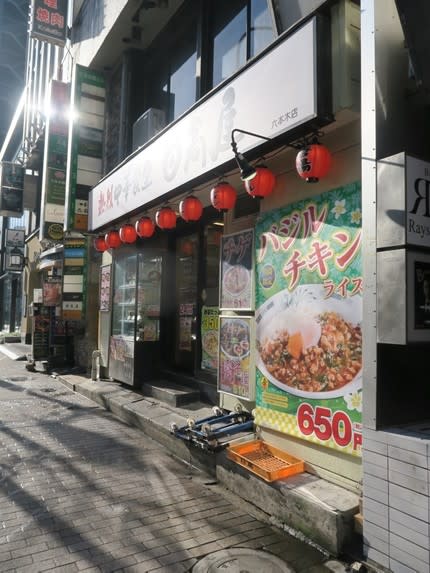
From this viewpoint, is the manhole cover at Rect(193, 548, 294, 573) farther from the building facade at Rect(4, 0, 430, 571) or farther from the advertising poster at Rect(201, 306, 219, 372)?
the advertising poster at Rect(201, 306, 219, 372)

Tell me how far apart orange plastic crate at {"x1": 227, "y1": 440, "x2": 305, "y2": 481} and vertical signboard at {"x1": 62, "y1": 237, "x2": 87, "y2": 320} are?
8269 millimetres

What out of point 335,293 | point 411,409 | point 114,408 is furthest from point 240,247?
point 114,408

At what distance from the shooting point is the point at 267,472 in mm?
4203

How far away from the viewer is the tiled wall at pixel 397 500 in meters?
2.96

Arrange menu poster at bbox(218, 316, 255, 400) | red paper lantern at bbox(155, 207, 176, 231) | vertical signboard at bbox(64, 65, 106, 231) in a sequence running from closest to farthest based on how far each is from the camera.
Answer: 1. menu poster at bbox(218, 316, 255, 400)
2. red paper lantern at bbox(155, 207, 176, 231)
3. vertical signboard at bbox(64, 65, 106, 231)

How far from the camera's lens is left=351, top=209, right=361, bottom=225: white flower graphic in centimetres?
401

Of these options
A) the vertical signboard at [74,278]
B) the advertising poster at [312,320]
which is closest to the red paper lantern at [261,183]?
the advertising poster at [312,320]

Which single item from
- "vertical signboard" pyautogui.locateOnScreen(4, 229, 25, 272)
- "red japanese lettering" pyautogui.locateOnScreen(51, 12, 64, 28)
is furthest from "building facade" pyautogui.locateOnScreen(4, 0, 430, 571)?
"vertical signboard" pyautogui.locateOnScreen(4, 229, 25, 272)

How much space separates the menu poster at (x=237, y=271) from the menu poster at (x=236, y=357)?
9.0 inches

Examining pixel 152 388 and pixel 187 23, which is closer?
pixel 152 388

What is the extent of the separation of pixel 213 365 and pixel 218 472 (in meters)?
2.67

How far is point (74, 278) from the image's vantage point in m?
12.1

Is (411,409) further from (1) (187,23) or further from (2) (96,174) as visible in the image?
(2) (96,174)

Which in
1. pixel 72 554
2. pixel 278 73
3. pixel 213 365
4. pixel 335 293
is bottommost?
pixel 72 554
